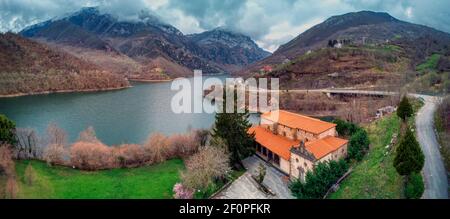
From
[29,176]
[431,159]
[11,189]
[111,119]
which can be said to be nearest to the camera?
[431,159]

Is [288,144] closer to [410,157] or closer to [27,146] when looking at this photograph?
[410,157]

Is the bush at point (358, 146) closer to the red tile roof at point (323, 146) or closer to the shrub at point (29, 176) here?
the red tile roof at point (323, 146)

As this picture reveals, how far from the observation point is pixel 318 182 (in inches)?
898

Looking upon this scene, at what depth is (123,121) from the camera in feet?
181

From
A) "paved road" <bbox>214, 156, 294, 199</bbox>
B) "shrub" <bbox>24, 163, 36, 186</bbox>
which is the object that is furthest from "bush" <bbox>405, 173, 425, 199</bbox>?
"shrub" <bbox>24, 163, 36, 186</bbox>

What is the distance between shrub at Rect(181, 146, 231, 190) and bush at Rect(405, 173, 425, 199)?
12859mm

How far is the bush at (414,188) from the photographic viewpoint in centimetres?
1845

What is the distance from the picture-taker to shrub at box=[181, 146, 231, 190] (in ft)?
81.4

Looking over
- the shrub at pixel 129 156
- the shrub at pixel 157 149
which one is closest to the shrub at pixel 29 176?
the shrub at pixel 129 156

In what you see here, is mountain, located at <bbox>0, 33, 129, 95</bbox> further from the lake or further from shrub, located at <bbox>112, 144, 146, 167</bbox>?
shrub, located at <bbox>112, 144, 146, 167</bbox>

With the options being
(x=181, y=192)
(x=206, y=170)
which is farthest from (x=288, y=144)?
(x=181, y=192)

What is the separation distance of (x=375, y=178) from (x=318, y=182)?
12.1ft

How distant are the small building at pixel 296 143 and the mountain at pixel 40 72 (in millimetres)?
89248
